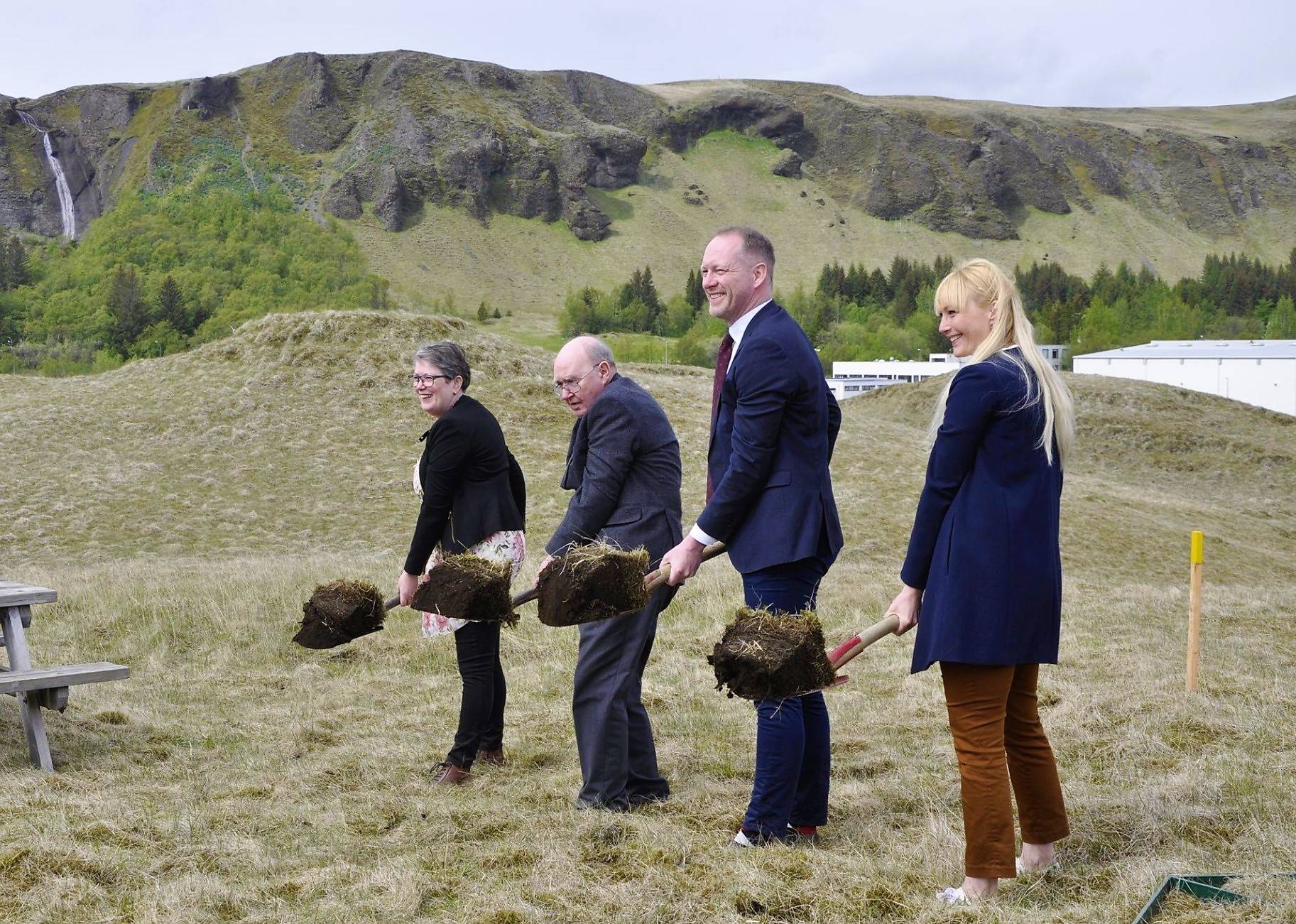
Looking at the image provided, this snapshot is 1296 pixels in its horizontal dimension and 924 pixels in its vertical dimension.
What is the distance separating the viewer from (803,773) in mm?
4719

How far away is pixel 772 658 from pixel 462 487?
8.29 ft

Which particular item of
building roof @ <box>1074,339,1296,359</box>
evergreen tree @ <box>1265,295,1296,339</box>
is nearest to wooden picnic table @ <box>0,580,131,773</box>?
building roof @ <box>1074,339,1296,359</box>

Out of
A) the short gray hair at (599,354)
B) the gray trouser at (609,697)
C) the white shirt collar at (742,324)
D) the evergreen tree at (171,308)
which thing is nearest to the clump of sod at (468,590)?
the gray trouser at (609,697)

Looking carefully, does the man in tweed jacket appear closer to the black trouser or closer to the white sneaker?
the black trouser

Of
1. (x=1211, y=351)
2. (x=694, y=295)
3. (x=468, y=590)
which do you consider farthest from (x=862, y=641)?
(x=694, y=295)

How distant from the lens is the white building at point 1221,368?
248 ft

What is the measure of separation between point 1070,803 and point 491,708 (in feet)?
9.42

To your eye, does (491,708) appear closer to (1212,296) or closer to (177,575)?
(177,575)

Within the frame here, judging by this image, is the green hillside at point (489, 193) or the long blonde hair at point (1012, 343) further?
the green hillside at point (489, 193)

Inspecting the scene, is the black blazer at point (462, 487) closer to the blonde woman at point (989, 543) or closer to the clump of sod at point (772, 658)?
the clump of sod at point (772, 658)

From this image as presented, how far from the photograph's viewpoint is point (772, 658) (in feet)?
13.1

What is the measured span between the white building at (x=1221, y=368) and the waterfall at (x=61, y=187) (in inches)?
5416

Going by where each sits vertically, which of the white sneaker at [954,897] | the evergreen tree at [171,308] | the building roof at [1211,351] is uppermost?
the evergreen tree at [171,308]

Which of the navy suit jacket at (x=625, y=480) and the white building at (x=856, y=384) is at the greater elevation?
the navy suit jacket at (x=625, y=480)
